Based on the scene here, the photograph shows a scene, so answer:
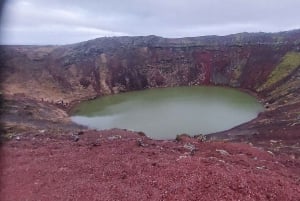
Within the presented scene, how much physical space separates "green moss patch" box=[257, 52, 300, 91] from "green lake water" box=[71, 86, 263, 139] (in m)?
4.06

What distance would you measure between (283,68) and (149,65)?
80.3ft

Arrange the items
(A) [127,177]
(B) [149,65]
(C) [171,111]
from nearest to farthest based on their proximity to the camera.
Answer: (A) [127,177]
(C) [171,111]
(B) [149,65]

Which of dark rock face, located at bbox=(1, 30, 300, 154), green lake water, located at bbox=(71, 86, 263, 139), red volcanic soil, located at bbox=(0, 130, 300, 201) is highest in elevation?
red volcanic soil, located at bbox=(0, 130, 300, 201)

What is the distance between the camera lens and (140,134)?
87.5 feet

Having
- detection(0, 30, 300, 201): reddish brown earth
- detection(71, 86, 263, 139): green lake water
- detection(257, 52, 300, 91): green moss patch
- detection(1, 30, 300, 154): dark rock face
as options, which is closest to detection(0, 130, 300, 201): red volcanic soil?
detection(0, 30, 300, 201): reddish brown earth

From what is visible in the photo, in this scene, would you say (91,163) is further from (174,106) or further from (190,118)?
(174,106)

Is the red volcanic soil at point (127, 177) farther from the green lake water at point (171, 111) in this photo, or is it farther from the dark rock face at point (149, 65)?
the dark rock face at point (149, 65)

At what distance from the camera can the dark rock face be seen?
193ft

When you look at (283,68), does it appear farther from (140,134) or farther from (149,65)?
(140,134)

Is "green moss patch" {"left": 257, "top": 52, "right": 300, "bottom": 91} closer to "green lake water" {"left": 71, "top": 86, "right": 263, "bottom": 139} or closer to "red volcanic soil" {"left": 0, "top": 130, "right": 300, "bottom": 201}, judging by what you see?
"green lake water" {"left": 71, "top": 86, "right": 263, "bottom": 139}

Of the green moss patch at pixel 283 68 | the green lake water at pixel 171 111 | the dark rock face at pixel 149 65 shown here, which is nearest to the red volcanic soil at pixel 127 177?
the green lake water at pixel 171 111

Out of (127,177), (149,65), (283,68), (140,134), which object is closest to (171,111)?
(140,134)

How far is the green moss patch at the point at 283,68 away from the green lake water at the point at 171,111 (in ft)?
13.3

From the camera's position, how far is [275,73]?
6078cm
